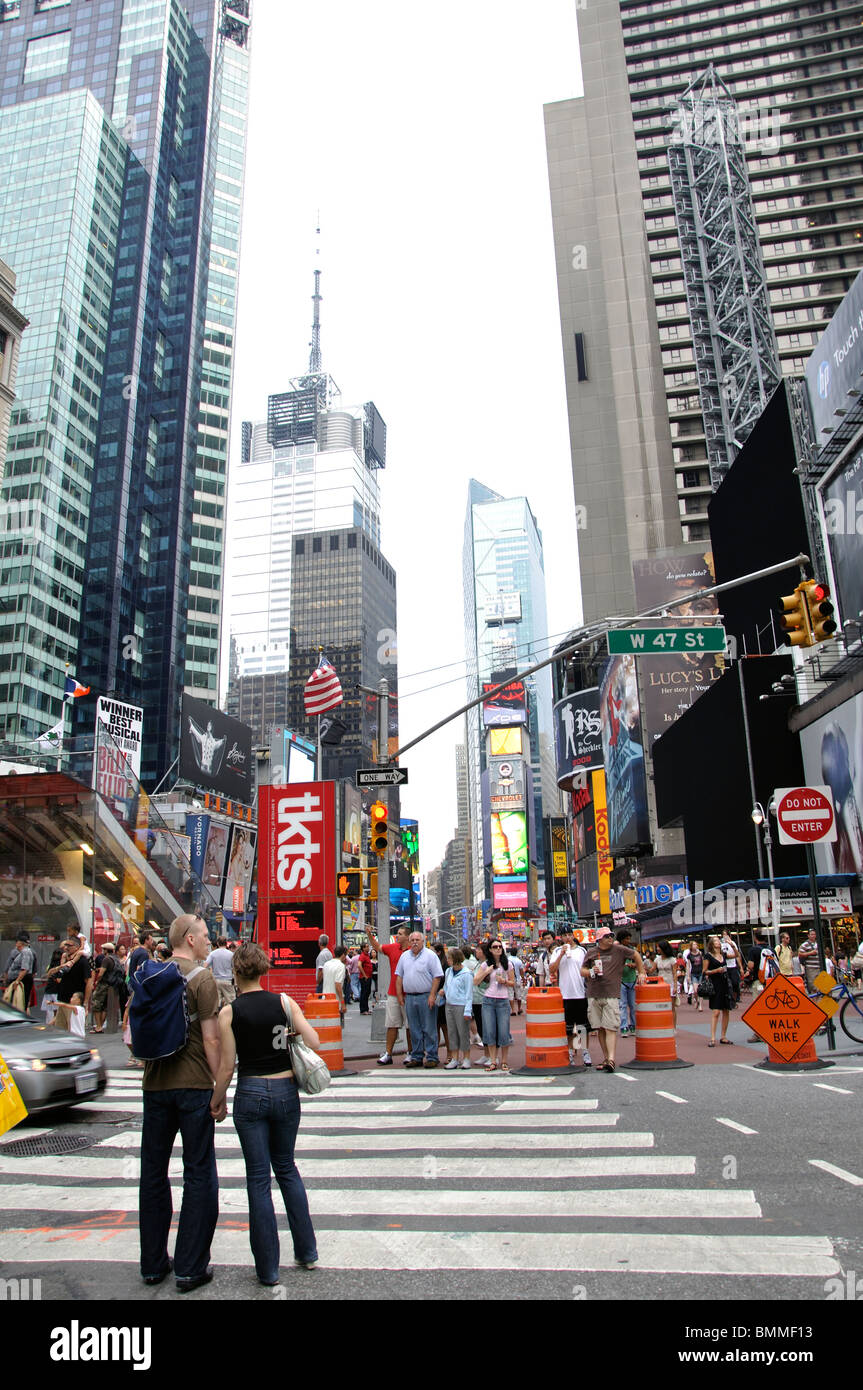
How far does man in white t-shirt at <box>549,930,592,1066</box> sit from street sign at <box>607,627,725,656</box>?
477cm

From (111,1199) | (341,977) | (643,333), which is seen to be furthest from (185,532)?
(111,1199)

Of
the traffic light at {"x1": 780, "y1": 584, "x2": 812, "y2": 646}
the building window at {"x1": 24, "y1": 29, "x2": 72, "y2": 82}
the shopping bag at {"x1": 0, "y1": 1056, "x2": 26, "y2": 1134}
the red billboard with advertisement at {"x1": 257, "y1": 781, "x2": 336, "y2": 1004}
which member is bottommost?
the shopping bag at {"x1": 0, "y1": 1056, "x2": 26, "y2": 1134}

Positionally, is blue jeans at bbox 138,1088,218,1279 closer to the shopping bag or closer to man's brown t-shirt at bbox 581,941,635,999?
the shopping bag

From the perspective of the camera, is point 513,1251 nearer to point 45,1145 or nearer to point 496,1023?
point 45,1145

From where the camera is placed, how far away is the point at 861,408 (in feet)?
119

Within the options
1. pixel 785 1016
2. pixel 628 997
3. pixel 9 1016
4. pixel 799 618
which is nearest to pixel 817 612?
pixel 799 618

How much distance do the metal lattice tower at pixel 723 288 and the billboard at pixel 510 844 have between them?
259 feet

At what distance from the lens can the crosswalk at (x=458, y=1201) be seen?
5.22m

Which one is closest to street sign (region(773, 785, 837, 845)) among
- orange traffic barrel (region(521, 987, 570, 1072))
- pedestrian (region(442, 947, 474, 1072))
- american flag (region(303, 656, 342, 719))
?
orange traffic barrel (region(521, 987, 570, 1072))

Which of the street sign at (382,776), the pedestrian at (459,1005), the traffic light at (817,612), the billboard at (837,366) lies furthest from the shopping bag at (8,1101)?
the billboard at (837,366)

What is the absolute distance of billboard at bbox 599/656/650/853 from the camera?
76750mm

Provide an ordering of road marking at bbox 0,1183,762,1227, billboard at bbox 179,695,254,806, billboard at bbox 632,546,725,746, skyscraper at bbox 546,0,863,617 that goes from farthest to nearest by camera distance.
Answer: skyscraper at bbox 546,0,863,617
billboard at bbox 632,546,725,746
billboard at bbox 179,695,254,806
road marking at bbox 0,1183,762,1227

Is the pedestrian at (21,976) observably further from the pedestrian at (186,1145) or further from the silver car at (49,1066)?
the pedestrian at (186,1145)

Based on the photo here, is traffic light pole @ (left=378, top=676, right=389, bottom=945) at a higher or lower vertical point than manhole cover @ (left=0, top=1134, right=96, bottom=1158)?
higher
